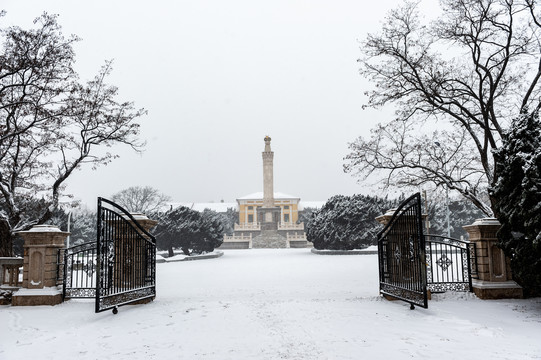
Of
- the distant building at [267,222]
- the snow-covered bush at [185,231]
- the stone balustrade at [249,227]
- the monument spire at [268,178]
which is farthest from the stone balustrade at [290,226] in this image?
the snow-covered bush at [185,231]

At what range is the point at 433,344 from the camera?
4.80 metres

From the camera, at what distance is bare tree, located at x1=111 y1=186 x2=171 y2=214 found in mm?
42497

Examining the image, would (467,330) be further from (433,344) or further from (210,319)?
(210,319)

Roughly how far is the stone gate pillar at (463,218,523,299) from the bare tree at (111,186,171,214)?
123 ft

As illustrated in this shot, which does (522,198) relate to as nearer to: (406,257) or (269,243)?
(406,257)

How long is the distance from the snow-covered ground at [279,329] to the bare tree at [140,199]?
35395 millimetres

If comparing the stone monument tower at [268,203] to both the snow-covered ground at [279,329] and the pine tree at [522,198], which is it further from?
the pine tree at [522,198]

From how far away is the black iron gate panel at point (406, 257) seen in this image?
6.82 metres

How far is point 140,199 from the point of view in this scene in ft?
142

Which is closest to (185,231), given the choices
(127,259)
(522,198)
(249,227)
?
(127,259)

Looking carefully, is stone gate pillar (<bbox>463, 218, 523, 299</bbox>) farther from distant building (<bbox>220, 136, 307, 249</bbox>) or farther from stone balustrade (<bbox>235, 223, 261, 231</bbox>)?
stone balustrade (<bbox>235, 223, 261, 231</bbox>)

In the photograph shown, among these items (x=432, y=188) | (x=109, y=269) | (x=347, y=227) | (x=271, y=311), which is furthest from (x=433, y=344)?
(x=347, y=227)

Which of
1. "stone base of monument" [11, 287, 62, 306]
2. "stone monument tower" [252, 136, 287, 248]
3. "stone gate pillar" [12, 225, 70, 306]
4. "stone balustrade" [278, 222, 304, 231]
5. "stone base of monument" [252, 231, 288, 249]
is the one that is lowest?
"stone base of monument" [252, 231, 288, 249]

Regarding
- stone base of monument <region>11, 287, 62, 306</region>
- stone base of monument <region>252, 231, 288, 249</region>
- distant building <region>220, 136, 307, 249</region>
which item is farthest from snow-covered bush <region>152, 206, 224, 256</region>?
stone base of monument <region>11, 287, 62, 306</region>
